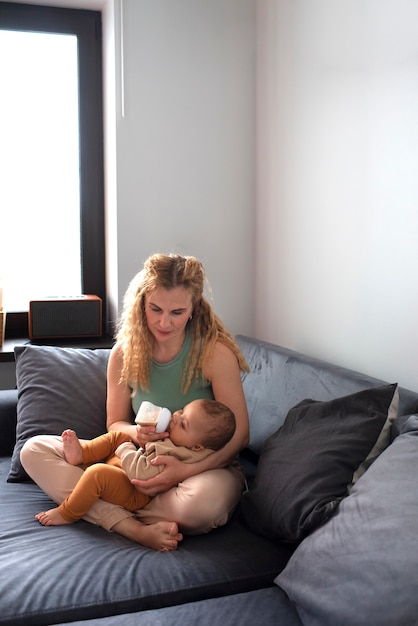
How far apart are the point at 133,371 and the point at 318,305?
0.82m

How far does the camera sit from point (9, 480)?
2.18 metres

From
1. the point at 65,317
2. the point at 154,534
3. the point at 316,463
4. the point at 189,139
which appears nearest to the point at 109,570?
the point at 154,534

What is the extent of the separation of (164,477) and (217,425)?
199mm

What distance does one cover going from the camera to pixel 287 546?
68.4 inches

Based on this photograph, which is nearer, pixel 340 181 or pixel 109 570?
pixel 109 570

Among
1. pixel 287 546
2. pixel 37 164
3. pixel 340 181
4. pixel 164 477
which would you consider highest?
pixel 37 164

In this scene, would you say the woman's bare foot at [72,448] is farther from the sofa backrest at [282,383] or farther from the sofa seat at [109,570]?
the sofa backrest at [282,383]

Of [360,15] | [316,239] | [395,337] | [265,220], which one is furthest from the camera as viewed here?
[265,220]

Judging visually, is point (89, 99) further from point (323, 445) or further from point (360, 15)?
point (323, 445)

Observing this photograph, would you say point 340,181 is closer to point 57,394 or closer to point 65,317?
point 57,394

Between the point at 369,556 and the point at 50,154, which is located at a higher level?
the point at 50,154

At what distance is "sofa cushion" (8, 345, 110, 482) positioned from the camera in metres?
2.26

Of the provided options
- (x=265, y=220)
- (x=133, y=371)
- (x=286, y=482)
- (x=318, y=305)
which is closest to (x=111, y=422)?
(x=133, y=371)

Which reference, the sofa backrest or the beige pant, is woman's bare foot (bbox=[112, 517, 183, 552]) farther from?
the sofa backrest
